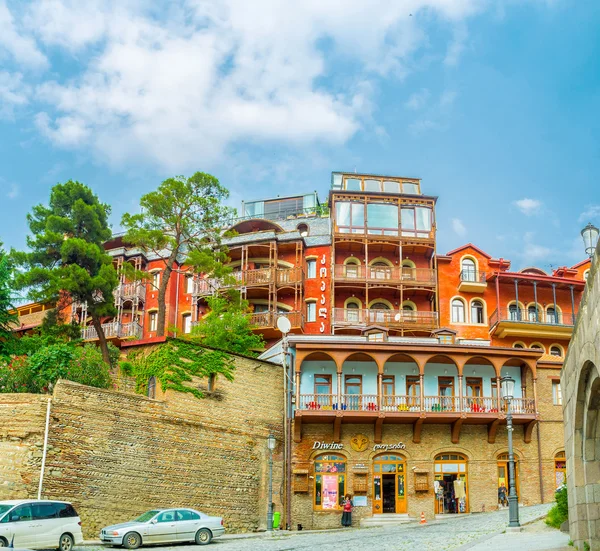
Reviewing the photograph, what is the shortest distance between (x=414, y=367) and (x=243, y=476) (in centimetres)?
990

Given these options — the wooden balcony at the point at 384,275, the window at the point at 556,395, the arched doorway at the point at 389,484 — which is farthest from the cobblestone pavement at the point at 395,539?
the wooden balcony at the point at 384,275

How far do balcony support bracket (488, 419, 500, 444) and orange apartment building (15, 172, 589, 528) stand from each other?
0.09m

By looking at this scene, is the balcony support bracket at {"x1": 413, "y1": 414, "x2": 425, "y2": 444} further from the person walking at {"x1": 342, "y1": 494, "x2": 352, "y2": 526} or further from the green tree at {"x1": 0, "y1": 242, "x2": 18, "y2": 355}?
the green tree at {"x1": 0, "y1": 242, "x2": 18, "y2": 355}

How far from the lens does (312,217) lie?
5072 cm

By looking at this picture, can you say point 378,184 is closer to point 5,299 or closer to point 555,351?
point 555,351

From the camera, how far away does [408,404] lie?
34125mm

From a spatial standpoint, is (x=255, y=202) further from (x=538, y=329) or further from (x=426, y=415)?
(x=426, y=415)

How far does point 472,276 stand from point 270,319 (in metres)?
12.1

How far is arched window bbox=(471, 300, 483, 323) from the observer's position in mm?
45000

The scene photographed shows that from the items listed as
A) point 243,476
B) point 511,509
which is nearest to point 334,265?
point 243,476

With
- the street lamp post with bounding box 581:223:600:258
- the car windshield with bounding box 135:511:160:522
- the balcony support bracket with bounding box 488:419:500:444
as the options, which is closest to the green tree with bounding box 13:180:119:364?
the car windshield with bounding box 135:511:160:522

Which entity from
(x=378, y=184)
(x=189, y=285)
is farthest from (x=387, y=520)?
(x=189, y=285)

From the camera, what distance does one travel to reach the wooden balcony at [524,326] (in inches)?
1695

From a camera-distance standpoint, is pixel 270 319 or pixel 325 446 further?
pixel 270 319
